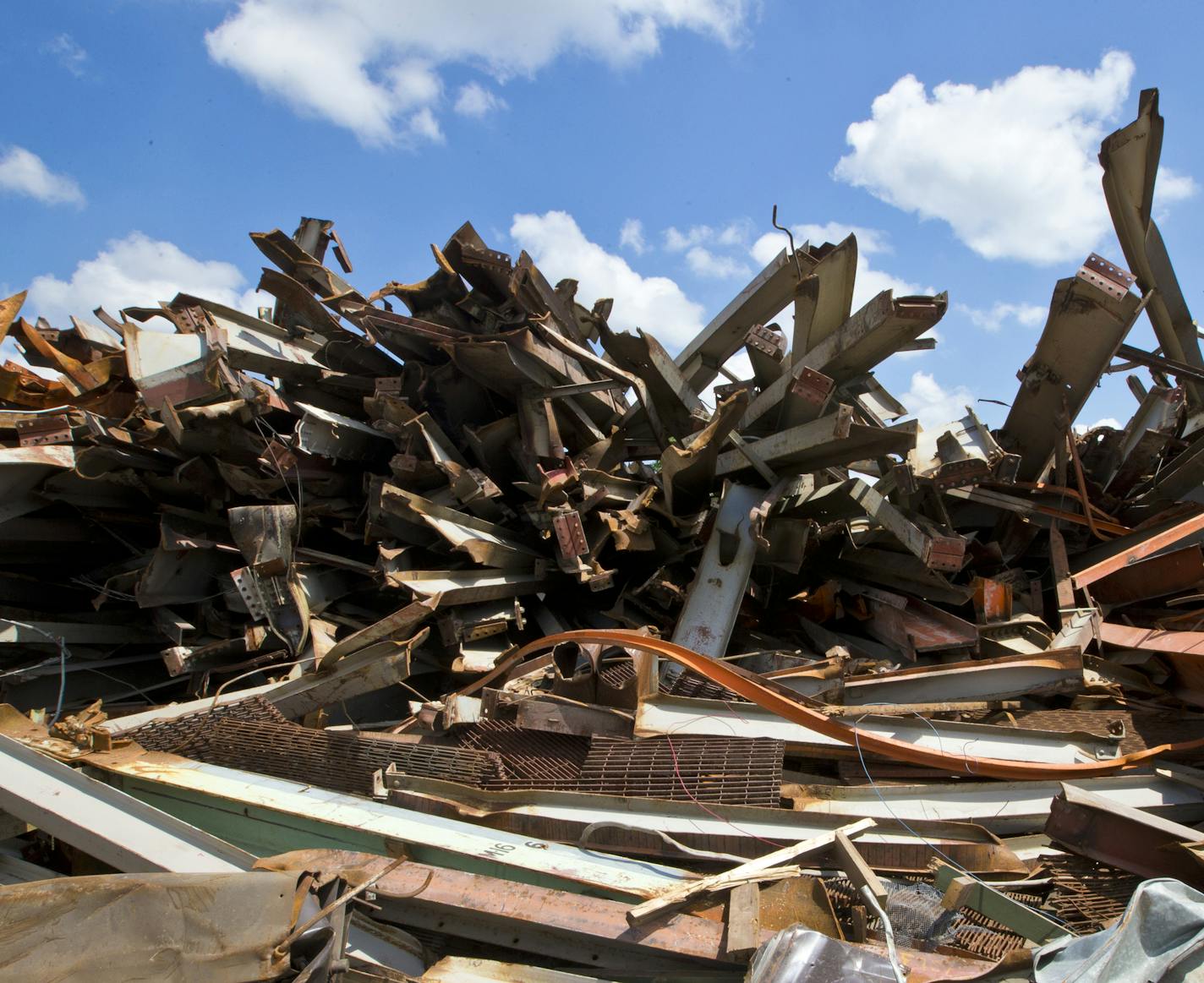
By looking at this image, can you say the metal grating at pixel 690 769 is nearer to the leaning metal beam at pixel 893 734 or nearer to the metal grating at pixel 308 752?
the leaning metal beam at pixel 893 734

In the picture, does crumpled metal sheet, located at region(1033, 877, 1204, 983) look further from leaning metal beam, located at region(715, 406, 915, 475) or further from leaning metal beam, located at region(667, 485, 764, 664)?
leaning metal beam, located at region(715, 406, 915, 475)

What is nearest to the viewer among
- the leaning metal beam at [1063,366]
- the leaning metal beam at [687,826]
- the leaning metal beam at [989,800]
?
the leaning metal beam at [687,826]

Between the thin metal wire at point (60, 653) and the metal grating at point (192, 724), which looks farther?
the thin metal wire at point (60, 653)

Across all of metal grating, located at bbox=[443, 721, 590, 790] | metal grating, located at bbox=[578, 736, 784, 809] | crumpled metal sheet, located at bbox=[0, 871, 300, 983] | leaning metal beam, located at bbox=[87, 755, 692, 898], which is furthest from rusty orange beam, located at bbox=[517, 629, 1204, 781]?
crumpled metal sheet, located at bbox=[0, 871, 300, 983]

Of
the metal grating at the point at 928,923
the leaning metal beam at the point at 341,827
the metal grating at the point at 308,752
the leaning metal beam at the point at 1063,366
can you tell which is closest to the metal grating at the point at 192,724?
the metal grating at the point at 308,752

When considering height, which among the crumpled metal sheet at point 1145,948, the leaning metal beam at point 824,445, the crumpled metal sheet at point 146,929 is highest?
the leaning metal beam at point 824,445

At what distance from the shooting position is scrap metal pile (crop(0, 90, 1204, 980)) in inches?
82.0

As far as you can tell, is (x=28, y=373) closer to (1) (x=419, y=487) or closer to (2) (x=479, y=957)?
(1) (x=419, y=487)

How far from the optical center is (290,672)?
3744mm

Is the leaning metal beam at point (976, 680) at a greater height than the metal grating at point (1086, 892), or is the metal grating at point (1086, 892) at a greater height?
the leaning metal beam at point (976, 680)

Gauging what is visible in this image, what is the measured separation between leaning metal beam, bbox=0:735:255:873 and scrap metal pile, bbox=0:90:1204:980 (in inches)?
0.6

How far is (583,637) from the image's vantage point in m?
3.21

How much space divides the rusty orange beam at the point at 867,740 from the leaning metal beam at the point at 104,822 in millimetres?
1653

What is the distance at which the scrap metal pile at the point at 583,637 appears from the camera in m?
2.08
